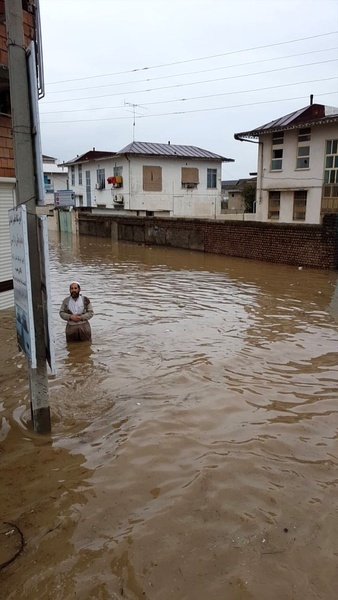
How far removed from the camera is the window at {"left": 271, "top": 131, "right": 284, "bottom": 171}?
27.4 meters

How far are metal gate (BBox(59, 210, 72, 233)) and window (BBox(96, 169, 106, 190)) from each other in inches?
149

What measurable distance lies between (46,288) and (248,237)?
1669 cm

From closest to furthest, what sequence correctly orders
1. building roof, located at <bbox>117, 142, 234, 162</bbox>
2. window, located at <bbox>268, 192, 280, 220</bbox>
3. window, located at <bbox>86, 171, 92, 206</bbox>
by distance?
1. window, located at <bbox>268, 192, 280, 220</bbox>
2. building roof, located at <bbox>117, 142, 234, 162</bbox>
3. window, located at <bbox>86, 171, 92, 206</bbox>

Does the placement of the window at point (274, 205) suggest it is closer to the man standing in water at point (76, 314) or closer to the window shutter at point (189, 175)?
the window shutter at point (189, 175)

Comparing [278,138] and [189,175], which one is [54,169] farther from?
[278,138]

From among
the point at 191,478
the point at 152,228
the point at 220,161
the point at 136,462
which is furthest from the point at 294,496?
the point at 220,161

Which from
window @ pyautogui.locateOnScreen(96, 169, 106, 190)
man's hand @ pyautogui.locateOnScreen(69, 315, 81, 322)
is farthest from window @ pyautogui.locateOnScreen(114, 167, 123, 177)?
man's hand @ pyautogui.locateOnScreen(69, 315, 81, 322)

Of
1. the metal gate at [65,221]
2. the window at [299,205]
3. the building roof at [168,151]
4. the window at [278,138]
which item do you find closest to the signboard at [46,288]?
the window at [299,205]

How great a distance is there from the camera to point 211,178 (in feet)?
128

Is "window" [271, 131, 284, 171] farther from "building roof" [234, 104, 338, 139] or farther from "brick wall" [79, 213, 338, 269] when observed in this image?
"brick wall" [79, 213, 338, 269]

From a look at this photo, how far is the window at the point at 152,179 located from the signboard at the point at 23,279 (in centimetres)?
3297

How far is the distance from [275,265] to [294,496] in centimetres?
1513

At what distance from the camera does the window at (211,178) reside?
39.0 meters

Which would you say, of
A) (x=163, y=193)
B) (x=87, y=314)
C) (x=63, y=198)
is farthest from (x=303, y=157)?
(x=63, y=198)
